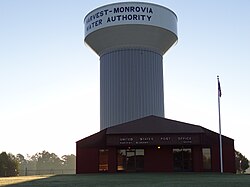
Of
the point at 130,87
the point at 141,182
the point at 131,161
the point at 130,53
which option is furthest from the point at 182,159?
the point at 141,182

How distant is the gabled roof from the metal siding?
8.79 m

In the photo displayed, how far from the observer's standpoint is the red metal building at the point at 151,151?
3584 centimetres

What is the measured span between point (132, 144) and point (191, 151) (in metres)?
5.99

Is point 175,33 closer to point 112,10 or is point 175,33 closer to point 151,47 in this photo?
point 151,47

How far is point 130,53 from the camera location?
46.2 m

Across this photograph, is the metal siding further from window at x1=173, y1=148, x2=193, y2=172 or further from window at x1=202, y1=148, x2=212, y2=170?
window at x1=202, y1=148, x2=212, y2=170

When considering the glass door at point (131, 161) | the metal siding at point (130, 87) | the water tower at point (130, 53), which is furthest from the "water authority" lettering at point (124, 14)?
the glass door at point (131, 161)

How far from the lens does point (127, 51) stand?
4628 cm

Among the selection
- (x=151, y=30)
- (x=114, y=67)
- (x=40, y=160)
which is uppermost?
(x=151, y=30)

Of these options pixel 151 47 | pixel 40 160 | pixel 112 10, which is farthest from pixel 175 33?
pixel 40 160

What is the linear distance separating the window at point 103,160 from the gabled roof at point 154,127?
260 cm

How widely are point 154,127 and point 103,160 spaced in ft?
17.9

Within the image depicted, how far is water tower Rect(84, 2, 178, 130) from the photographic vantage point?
4402cm

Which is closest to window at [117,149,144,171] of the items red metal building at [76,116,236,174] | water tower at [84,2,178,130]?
red metal building at [76,116,236,174]
